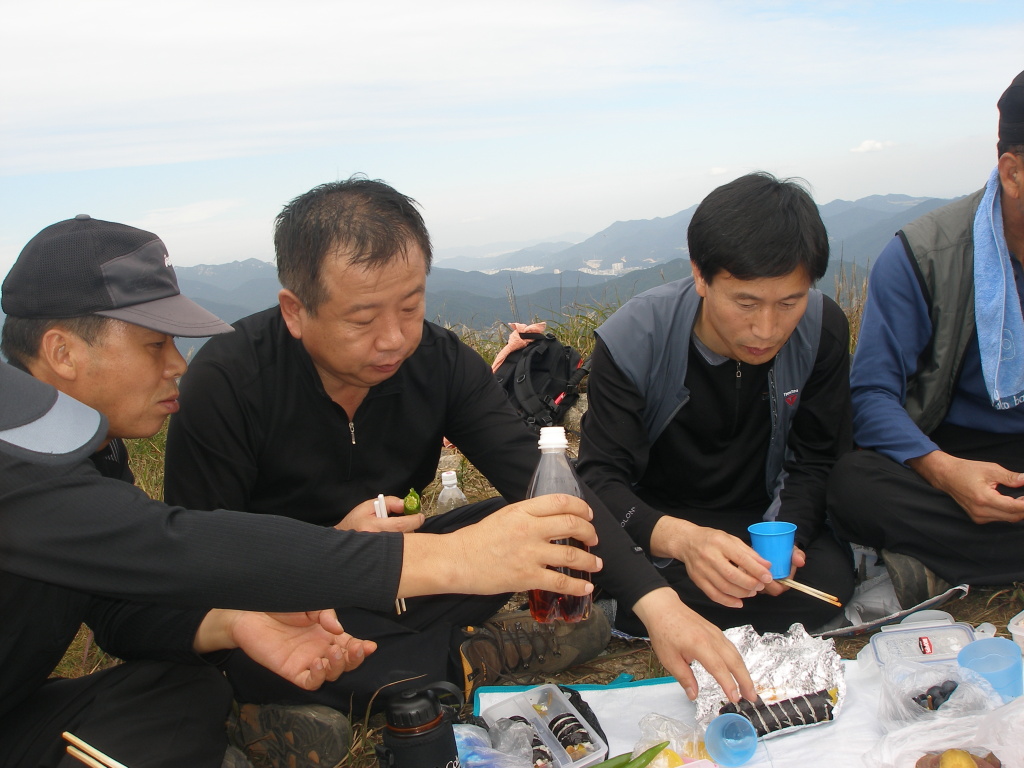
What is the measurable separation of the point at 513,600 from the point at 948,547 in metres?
1.88

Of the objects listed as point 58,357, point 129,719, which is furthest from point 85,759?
point 58,357

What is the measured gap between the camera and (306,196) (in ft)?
8.89

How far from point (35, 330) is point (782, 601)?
2.79 metres

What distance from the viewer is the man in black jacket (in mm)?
2520

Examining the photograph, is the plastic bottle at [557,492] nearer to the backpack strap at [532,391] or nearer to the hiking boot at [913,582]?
the hiking boot at [913,582]

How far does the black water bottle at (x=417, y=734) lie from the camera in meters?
2.10

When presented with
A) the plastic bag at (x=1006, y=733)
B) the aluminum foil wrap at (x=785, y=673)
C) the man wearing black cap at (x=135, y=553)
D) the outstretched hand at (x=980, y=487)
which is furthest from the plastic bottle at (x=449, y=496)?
the plastic bag at (x=1006, y=733)

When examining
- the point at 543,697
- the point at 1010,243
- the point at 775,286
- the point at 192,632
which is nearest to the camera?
the point at 192,632

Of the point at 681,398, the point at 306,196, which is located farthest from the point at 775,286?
the point at 306,196

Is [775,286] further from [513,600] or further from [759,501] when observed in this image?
[513,600]

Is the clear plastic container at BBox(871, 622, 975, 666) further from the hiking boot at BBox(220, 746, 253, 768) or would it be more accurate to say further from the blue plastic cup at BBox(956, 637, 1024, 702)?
the hiking boot at BBox(220, 746, 253, 768)

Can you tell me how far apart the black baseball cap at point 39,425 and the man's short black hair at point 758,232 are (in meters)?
2.12

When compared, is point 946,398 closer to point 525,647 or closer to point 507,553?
point 525,647

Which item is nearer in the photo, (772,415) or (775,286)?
(775,286)
